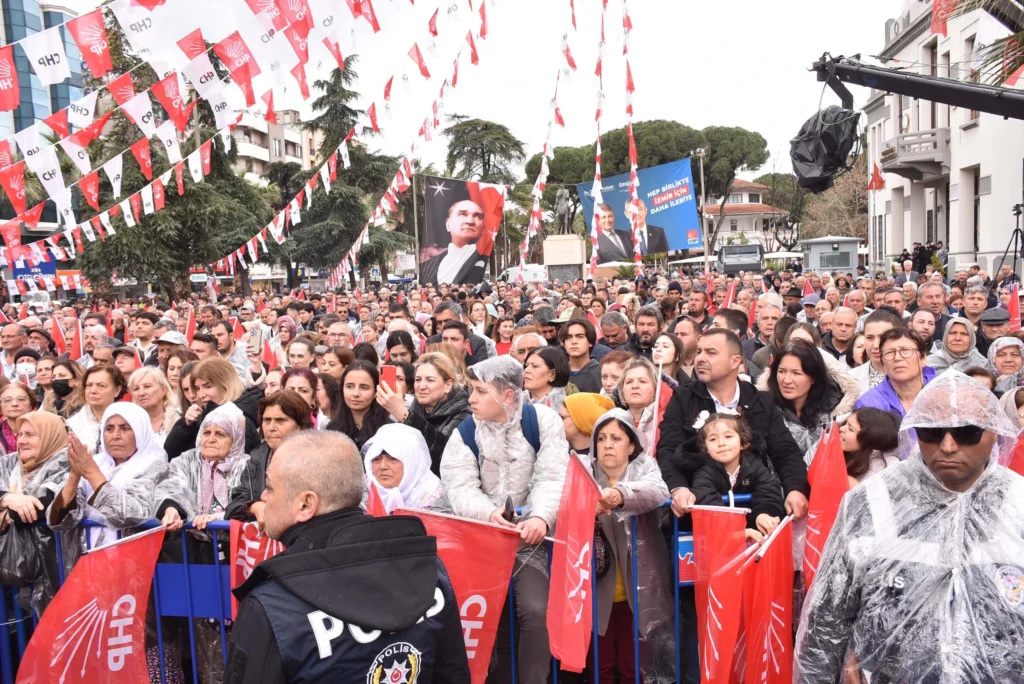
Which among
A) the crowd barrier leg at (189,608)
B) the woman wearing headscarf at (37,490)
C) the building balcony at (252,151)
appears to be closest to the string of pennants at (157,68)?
the woman wearing headscarf at (37,490)

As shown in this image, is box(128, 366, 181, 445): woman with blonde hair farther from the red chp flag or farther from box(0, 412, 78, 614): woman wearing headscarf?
the red chp flag

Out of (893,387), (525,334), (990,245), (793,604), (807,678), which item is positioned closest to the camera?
(807,678)

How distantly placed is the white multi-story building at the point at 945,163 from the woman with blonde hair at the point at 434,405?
15.5 m

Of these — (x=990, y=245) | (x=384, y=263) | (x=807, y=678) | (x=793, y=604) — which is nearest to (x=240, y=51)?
(x=793, y=604)

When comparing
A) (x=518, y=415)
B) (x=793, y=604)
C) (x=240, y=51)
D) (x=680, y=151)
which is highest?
(x=680, y=151)

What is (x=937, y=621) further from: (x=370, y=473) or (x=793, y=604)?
(x=370, y=473)

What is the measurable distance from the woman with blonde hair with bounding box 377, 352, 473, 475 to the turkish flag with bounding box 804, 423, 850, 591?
7.03ft

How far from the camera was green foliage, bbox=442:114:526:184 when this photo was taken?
5581 centimetres

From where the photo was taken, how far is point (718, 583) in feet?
11.1

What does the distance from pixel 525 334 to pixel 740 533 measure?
4089 millimetres

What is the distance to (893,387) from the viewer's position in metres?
5.04

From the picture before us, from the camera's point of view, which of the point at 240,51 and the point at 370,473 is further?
the point at 240,51

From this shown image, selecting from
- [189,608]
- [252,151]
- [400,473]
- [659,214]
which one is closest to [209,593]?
[189,608]

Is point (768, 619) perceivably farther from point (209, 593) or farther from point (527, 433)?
point (209, 593)
